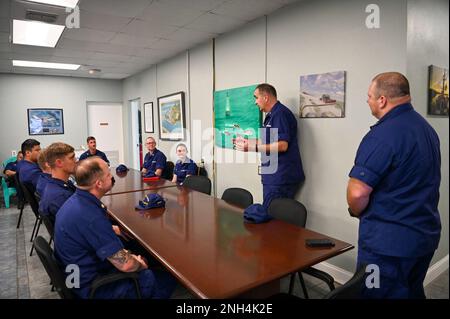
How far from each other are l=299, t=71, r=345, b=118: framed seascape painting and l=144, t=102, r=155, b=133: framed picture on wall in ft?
13.7

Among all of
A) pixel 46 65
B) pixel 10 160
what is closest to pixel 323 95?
pixel 46 65

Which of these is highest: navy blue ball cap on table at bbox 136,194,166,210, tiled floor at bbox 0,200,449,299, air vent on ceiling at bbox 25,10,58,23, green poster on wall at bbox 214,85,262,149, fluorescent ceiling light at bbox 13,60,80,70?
fluorescent ceiling light at bbox 13,60,80,70

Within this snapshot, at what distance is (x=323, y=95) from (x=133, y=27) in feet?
8.02

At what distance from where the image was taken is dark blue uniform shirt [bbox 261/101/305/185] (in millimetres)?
2918

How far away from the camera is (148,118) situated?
6.68 m

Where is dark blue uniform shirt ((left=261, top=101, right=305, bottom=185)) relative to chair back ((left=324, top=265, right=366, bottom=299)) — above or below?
above

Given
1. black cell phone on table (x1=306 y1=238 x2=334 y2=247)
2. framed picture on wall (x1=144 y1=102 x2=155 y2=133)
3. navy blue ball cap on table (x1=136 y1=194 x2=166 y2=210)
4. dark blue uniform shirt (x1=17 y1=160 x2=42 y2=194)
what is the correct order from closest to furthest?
black cell phone on table (x1=306 y1=238 x2=334 y2=247), navy blue ball cap on table (x1=136 y1=194 x2=166 y2=210), dark blue uniform shirt (x1=17 y1=160 x2=42 y2=194), framed picture on wall (x1=144 y1=102 x2=155 y2=133)

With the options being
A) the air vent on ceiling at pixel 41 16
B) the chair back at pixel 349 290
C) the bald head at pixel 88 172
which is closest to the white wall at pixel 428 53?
the chair back at pixel 349 290

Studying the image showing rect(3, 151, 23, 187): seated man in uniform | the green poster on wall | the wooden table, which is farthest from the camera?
rect(3, 151, 23, 187): seated man in uniform

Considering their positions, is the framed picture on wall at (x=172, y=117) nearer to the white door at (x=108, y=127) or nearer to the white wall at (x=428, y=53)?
the white door at (x=108, y=127)

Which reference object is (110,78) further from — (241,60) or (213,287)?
(213,287)

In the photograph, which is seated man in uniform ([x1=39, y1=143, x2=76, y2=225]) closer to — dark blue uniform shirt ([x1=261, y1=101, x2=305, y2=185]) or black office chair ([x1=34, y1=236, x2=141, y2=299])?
black office chair ([x1=34, y1=236, x2=141, y2=299])

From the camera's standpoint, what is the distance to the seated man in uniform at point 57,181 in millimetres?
2283

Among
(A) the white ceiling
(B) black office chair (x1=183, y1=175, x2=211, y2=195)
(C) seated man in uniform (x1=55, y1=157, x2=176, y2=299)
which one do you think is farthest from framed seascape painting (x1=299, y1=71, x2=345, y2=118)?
(C) seated man in uniform (x1=55, y1=157, x2=176, y2=299)
